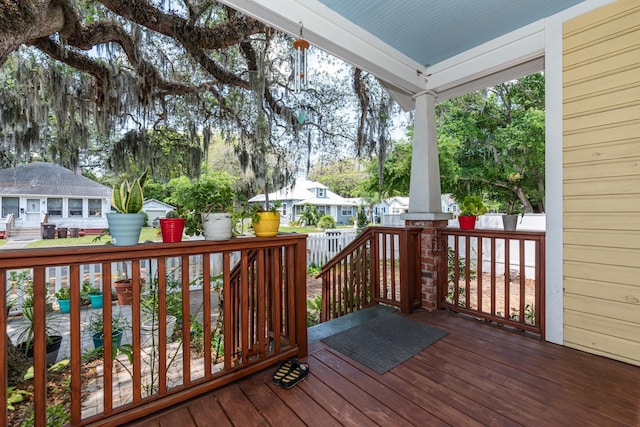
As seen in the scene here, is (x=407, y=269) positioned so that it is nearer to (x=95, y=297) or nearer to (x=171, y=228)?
(x=171, y=228)

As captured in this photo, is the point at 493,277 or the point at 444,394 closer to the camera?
the point at 444,394

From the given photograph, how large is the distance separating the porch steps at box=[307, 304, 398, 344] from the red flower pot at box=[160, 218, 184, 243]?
1.41 metres

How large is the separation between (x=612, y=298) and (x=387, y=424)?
1.86 meters

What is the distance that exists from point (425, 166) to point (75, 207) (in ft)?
19.2

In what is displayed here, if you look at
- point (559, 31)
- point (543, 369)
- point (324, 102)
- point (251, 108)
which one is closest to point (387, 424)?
point (543, 369)

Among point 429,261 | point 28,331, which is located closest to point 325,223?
point 429,261

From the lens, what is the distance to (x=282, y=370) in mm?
1874

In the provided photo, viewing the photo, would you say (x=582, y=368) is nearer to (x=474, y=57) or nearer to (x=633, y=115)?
(x=633, y=115)

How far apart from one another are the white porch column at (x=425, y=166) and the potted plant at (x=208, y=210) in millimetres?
2045

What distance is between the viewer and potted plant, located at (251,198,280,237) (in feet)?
6.34

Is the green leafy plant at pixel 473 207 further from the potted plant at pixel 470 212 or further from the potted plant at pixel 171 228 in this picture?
the potted plant at pixel 171 228

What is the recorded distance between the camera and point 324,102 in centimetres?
566

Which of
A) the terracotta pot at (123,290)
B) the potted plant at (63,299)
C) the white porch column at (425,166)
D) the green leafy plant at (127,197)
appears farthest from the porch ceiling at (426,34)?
the potted plant at (63,299)

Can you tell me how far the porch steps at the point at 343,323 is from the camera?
2.53m
